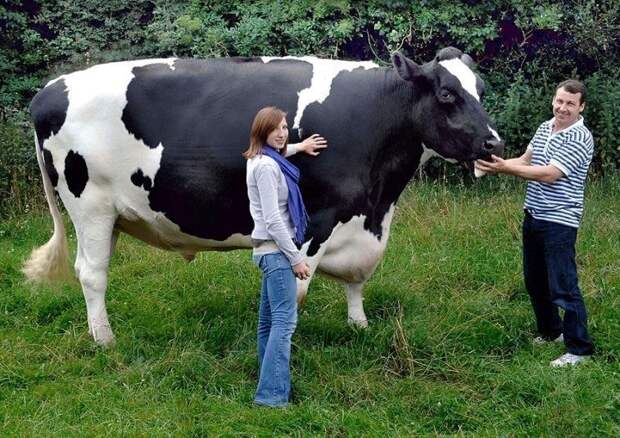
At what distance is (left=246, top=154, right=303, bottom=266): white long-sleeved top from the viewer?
4145mm

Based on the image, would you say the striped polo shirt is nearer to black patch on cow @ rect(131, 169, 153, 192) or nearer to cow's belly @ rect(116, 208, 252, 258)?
cow's belly @ rect(116, 208, 252, 258)

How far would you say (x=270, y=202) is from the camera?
13.6 feet

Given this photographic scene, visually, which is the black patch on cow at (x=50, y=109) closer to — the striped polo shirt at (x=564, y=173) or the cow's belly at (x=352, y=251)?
the cow's belly at (x=352, y=251)

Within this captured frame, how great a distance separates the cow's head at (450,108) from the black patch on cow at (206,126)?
755mm

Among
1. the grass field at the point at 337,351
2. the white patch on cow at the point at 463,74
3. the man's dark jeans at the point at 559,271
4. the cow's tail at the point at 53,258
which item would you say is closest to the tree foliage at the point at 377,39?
the grass field at the point at 337,351

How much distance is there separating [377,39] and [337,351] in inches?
229

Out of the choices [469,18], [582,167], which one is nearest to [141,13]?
[469,18]

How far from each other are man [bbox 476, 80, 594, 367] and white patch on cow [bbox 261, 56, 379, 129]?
111cm

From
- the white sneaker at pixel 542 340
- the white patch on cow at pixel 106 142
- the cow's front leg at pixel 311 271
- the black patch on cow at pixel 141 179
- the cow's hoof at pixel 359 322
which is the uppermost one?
the white patch on cow at pixel 106 142

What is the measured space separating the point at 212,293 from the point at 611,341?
119 inches

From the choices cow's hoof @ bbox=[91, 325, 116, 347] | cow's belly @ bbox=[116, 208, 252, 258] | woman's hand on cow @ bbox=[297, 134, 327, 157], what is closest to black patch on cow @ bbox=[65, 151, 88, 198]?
cow's belly @ bbox=[116, 208, 252, 258]

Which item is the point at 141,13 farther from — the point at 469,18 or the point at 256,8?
the point at 469,18

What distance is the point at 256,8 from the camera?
9992 mm

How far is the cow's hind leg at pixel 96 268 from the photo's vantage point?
5.38 m
